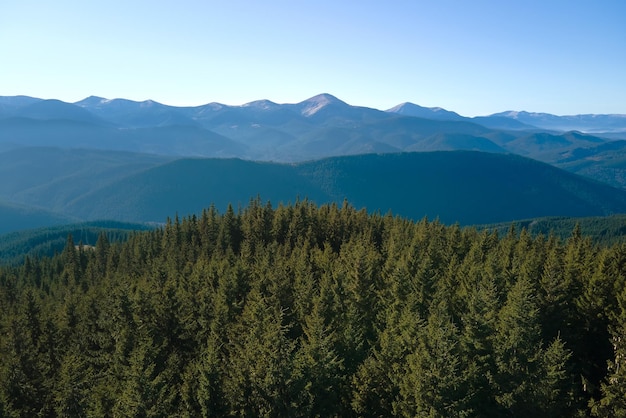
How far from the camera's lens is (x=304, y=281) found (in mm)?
56781

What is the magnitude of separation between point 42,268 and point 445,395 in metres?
145

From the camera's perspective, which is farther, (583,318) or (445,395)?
(583,318)

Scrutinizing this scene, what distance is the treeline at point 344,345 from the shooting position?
30750 mm

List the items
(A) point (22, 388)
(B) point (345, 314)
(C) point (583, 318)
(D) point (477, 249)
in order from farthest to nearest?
(D) point (477, 249) < (B) point (345, 314) < (C) point (583, 318) < (A) point (22, 388)

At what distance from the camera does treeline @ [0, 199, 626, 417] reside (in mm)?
30750

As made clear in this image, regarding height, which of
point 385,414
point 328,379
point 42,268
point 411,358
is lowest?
point 42,268

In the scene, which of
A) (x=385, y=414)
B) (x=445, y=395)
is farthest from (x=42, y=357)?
(x=445, y=395)

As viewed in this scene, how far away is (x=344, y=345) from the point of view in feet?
128

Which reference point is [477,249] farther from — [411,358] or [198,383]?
[198,383]

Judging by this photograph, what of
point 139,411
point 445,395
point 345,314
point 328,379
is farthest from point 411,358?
point 139,411

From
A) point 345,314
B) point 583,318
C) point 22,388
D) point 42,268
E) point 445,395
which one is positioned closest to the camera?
point 445,395

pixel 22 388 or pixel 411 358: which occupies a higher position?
pixel 411 358

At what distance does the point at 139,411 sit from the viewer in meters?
30.1

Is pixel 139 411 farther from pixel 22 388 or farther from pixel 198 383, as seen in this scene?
pixel 22 388
